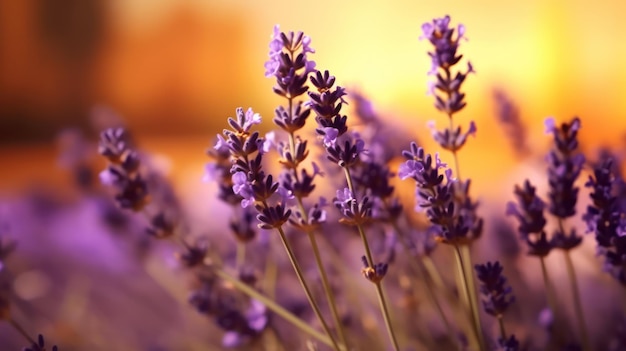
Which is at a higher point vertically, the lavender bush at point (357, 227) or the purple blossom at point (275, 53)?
the purple blossom at point (275, 53)

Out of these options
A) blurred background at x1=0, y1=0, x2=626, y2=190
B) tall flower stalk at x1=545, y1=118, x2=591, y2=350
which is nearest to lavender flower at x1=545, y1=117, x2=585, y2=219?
tall flower stalk at x1=545, y1=118, x2=591, y2=350

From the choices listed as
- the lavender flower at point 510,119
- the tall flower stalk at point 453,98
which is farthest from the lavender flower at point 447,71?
the lavender flower at point 510,119

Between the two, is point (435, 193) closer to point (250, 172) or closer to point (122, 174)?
point (250, 172)

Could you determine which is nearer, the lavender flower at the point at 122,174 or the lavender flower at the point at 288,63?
the lavender flower at the point at 288,63

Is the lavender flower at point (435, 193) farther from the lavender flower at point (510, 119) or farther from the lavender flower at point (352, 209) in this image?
the lavender flower at point (510, 119)

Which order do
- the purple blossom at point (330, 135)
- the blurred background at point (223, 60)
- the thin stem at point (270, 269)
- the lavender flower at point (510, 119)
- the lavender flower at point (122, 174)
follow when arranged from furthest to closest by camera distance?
Answer: the blurred background at point (223, 60)
the lavender flower at point (510, 119)
the thin stem at point (270, 269)
the lavender flower at point (122, 174)
the purple blossom at point (330, 135)

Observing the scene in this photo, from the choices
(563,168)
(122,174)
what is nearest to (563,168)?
(563,168)

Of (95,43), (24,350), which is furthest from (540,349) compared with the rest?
(95,43)

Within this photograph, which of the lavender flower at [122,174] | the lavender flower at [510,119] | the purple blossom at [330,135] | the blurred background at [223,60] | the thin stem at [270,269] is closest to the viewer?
the purple blossom at [330,135]

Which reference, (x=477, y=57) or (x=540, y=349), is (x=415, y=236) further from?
(x=477, y=57)
